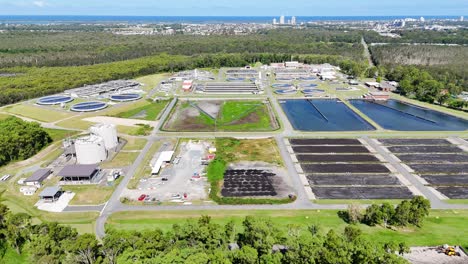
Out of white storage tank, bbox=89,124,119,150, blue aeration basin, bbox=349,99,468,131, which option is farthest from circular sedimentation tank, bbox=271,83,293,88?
white storage tank, bbox=89,124,119,150

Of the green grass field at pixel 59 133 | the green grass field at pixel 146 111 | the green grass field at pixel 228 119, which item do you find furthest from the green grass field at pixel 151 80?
the green grass field at pixel 59 133

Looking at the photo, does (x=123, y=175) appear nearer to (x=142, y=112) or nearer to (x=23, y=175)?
(x=23, y=175)

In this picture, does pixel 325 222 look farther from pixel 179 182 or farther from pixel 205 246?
pixel 179 182

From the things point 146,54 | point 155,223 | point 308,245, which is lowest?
point 155,223

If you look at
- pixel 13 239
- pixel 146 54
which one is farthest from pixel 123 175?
pixel 146 54

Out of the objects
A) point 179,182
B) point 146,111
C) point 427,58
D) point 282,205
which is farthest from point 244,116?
point 427,58

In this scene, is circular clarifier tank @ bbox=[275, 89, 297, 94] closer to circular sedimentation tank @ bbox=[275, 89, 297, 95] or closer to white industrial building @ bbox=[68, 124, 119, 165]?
circular sedimentation tank @ bbox=[275, 89, 297, 95]
